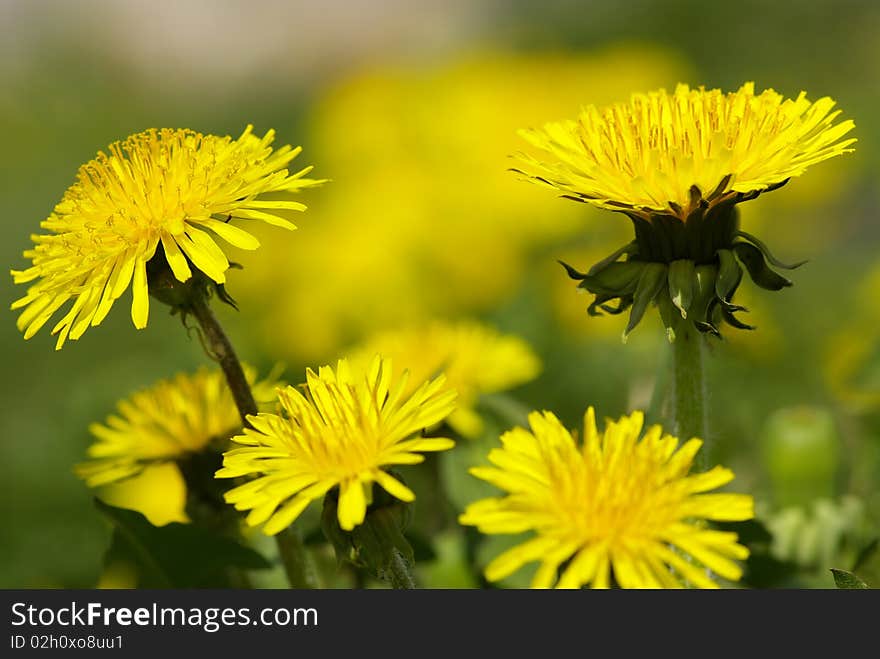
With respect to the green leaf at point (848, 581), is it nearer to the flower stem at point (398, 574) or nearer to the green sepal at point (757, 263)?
the green sepal at point (757, 263)

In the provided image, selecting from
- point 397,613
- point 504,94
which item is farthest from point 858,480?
point 504,94

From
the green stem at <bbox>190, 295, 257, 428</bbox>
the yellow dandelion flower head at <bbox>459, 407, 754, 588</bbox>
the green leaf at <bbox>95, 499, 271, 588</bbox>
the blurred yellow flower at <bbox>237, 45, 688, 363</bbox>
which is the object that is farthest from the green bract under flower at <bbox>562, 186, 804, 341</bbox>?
the blurred yellow flower at <bbox>237, 45, 688, 363</bbox>

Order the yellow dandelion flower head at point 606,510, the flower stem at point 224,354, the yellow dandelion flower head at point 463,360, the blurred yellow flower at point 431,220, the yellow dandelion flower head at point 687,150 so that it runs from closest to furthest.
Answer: the yellow dandelion flower head at point 606,510 < the yellow dandelion flower head at point 687,150 < the flower stem at point 224,354 < the yellow dandelion flower head at point 463,360 < the blurred yellow flower at point 431,220

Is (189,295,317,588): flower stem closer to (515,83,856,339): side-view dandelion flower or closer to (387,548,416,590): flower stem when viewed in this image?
(387,548,416,590): flower stem

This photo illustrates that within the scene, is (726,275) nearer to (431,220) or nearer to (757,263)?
(757,263)

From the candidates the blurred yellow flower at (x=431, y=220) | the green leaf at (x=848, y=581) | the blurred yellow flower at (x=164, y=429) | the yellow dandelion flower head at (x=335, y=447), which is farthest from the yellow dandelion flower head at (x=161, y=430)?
the blurred yellow flower at (x=431, y=220)

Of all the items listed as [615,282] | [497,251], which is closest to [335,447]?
[615,282]
